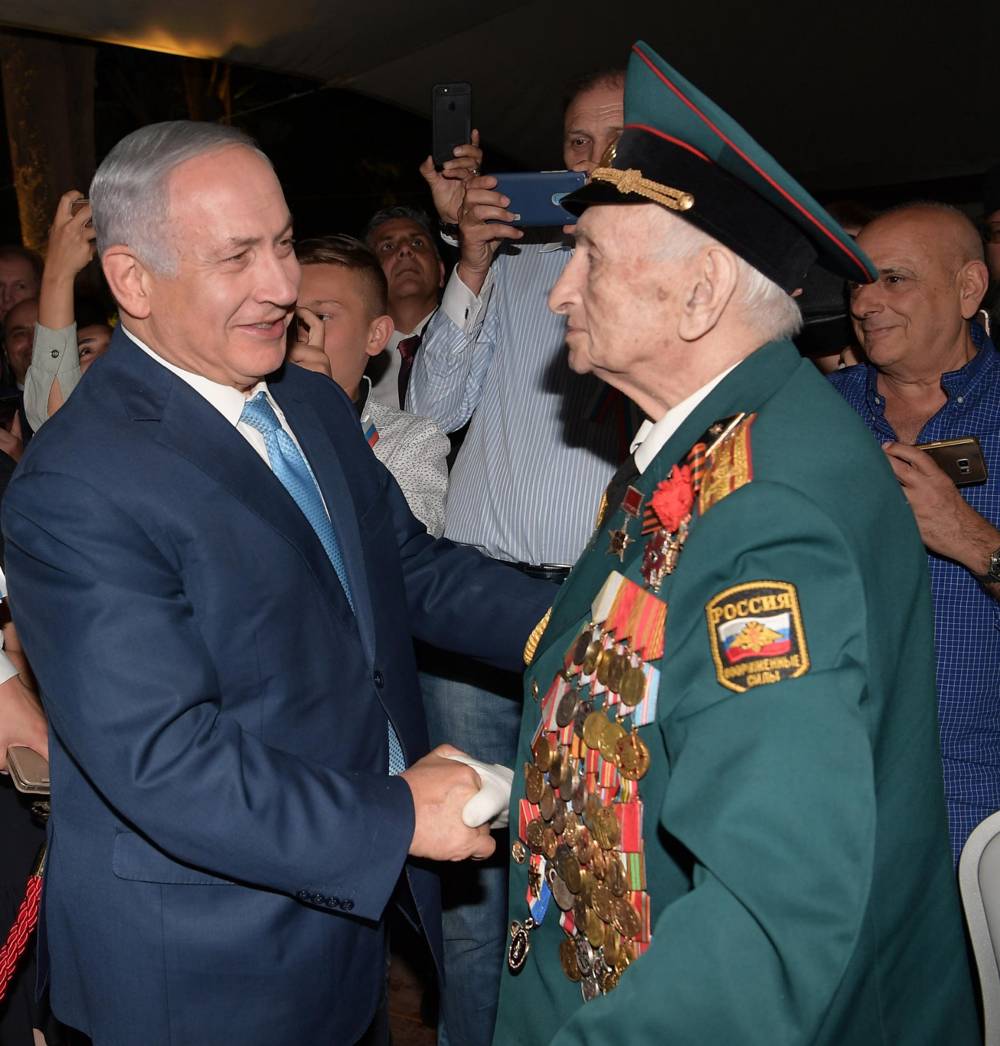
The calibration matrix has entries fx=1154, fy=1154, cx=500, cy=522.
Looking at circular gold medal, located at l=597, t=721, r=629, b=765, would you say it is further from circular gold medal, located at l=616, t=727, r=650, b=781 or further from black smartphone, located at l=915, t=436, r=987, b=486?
black smartphone, located at l=915, t=436, r=987, b=486

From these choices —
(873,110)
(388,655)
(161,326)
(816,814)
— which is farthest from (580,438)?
(873,110)

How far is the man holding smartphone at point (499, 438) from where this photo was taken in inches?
101

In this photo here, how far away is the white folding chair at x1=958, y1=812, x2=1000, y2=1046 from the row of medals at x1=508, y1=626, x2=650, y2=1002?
2.06 feet

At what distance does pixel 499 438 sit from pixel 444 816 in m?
1.25

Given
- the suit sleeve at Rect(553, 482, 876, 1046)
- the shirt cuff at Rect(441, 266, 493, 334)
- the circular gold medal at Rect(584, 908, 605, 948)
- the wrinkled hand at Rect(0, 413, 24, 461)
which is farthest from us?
the wrinkled hand at Rect(0, 413, 24, 461)

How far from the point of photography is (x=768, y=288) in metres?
1.35

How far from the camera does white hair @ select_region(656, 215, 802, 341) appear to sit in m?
1.33

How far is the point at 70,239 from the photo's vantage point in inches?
107

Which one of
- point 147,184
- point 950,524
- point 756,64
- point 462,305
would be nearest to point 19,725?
point 147,184

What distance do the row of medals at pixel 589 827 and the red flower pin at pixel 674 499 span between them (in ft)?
0.51

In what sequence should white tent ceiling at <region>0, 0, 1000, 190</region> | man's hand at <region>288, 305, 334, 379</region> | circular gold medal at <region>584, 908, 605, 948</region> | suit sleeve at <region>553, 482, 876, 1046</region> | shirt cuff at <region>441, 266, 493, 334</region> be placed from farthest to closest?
1. white tent ceiling at <region>0, 0, 1000, 190</region>
2. shirt cuff at <region>441, 266, 493, 334</region>
3. man's hand at <region>288, 305, 334, 379</region>
4. circular gold medal at <region>584, 908, 605, 948</region>
5. suit sleeve at <region>553, 482, 876, 1046</region>

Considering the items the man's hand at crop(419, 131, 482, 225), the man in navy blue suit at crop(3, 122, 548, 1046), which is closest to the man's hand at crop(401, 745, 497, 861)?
the man in navy blue suit at crop(3, 122, 548, 1046)

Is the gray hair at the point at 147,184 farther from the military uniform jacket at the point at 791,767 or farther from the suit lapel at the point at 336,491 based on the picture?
the military uniform jacket at the point at 791,767

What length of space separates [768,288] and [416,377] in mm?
1597
